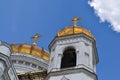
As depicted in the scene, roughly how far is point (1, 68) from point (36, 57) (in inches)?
707

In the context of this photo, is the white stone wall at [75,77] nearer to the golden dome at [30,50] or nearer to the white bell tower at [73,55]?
the white bell tower at [73,55]

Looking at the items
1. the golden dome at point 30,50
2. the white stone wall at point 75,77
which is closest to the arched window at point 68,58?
the white stone wall at point 75,77

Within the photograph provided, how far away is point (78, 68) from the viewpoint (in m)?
27.6

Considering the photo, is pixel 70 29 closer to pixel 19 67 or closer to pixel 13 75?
pixel 13 75

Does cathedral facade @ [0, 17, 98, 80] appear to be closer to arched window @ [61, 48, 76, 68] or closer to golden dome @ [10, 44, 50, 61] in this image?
arched window @ [61, 48, 76, 68]

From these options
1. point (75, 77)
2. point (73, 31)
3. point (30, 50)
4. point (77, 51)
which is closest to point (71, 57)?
point (77, 51)

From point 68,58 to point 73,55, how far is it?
0.46 meters

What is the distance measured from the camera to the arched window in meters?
29.2

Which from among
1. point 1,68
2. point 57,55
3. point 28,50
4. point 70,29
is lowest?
point 1,68

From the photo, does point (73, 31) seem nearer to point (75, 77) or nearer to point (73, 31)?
point (73, 31)

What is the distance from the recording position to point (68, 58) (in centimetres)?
3023

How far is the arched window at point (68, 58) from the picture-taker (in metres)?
29.2

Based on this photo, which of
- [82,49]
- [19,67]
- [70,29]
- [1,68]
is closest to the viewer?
[1,68]

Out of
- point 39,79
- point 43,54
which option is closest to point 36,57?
point 43,54
